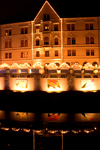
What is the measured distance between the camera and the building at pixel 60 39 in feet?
139

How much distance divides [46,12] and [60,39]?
23.0 feet

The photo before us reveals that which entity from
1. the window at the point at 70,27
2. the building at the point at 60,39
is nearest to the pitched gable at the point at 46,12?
the building at the point at 60,39

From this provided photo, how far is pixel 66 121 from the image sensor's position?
1556 centimetres

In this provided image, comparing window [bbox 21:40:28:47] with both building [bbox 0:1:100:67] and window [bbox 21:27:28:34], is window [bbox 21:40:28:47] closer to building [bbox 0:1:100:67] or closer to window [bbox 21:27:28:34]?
building [bbox 0:1:100:67]

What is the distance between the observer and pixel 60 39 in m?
43.0

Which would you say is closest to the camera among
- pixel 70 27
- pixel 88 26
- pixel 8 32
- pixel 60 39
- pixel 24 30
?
pixel 88 26

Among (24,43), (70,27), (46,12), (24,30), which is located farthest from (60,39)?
(24,30)

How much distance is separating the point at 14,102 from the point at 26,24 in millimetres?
27868

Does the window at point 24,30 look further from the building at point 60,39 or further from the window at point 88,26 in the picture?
the window at point 88,26

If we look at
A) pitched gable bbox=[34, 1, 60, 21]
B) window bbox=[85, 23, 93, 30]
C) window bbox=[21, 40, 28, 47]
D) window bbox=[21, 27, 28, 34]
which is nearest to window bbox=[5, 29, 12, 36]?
window bbox=[21, 27, 28, 34]

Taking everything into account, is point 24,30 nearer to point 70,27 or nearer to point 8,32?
point 8,32

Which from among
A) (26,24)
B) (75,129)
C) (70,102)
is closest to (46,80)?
(70,102)

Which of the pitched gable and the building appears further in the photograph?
the pitched gable

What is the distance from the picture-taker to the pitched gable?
42.8m
